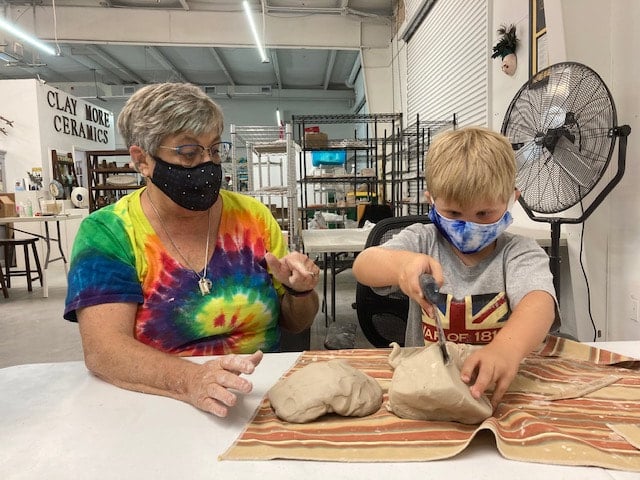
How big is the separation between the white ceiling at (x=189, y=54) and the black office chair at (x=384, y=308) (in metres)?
5.85

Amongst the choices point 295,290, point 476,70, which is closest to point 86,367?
point 295,290

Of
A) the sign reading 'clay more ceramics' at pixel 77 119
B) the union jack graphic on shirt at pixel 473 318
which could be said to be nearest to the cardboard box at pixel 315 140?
the union jack graphic on shirt at pixel 473 318

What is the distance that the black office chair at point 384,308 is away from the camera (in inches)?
62.7

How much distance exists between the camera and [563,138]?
1802mm

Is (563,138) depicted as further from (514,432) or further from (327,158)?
(327,158)

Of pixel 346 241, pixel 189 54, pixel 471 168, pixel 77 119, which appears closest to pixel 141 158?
pixel 471 168

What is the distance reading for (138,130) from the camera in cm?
116

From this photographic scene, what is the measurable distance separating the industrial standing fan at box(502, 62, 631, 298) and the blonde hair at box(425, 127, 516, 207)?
92cm

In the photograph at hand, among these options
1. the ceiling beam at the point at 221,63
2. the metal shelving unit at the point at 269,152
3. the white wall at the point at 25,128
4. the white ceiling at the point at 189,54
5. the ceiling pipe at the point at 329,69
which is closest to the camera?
the metal shelving unit at the point at 269,152

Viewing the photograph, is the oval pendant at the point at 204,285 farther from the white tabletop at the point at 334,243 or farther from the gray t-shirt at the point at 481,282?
the white tabletop at the point at 334,243

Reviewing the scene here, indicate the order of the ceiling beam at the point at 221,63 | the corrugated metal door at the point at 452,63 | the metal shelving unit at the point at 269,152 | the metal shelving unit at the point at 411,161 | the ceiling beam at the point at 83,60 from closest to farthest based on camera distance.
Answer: the corrugated metal door at the point at 452,63, the metal shelving unit at the point at 269,152, the metal shelving unit at the point at 411,161, the ceiling beam at the point at 83,60, the ceiling beam at the point at 221,63

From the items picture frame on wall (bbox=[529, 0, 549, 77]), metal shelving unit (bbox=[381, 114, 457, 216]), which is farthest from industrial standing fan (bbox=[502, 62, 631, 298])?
metal shelving unit (bbox=[381, 114, 457, 216])

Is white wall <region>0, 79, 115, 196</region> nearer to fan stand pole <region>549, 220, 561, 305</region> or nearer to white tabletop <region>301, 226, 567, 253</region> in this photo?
white tabletop <region>301, 226, 567, 253</region>

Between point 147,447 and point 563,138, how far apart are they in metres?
1.82
